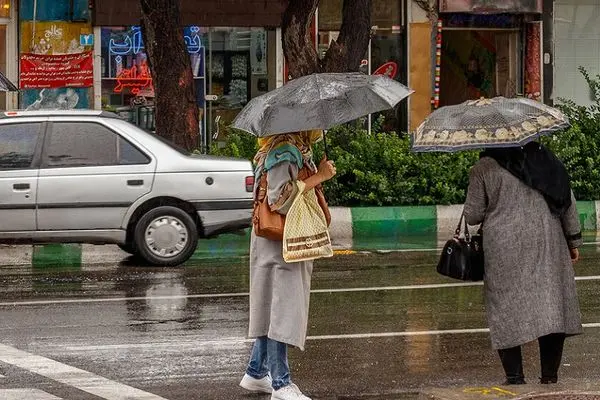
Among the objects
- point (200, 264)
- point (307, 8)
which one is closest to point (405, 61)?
point (307, 8)

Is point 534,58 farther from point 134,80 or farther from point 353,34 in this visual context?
point 353,34

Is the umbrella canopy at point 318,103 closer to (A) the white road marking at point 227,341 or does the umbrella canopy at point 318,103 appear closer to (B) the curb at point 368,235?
(A) the white road marking at point 227,341

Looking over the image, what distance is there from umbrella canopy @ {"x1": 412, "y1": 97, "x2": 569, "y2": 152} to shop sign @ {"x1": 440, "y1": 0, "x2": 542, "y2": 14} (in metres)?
16.8

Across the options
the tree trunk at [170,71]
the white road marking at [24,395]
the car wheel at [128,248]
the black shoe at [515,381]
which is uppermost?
the tree trunk at [170,71]

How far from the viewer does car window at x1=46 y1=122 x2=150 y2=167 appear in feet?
45.3

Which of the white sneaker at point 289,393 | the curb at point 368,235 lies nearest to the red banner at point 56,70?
the curb at point 368,235

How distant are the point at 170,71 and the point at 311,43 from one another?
1.88 meters

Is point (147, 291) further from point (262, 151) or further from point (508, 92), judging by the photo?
point (508, 92)

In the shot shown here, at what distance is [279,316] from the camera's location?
755cm

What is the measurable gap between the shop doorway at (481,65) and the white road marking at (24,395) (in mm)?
17587

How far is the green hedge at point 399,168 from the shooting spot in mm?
17047

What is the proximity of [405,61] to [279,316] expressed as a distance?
56.6 feet

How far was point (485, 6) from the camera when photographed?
24250 millimetres

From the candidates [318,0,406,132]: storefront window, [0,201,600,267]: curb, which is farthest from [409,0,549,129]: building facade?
[0,201,600,267]: curb
